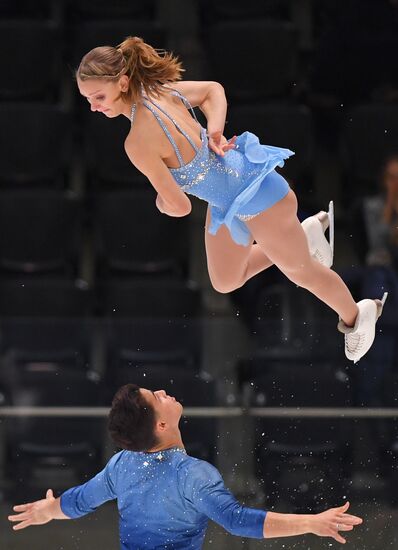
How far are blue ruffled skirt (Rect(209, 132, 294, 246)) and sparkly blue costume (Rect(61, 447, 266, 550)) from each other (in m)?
0.75

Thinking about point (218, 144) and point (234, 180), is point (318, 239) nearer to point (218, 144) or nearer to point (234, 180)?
point (234, 180)

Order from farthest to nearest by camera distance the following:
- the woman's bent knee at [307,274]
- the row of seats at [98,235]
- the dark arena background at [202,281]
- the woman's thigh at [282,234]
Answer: the row of seats at [98,235], the dark arena background at [202,281], the woman's bent knee at [307,274], the woman's thigh at [282,234]

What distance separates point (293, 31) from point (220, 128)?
3058mm

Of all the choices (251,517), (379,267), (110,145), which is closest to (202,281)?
(110,145)

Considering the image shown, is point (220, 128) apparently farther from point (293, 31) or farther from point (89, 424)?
point (293, 31)

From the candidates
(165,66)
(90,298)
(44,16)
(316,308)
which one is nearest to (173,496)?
(165,66)

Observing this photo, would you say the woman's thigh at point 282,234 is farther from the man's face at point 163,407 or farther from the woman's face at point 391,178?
the woman's face at point 391,178

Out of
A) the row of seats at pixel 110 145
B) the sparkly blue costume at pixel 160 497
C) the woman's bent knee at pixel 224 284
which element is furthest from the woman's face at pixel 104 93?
the row of seats at pixel 110 145

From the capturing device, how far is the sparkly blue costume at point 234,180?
427cm

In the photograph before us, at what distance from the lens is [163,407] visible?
14.8 ft

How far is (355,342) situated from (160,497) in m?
0.88

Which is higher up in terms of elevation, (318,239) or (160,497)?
(318,239)

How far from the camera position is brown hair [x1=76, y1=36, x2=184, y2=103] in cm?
412

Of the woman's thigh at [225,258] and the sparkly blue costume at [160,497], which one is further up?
the woman's thigh at [225,258]
